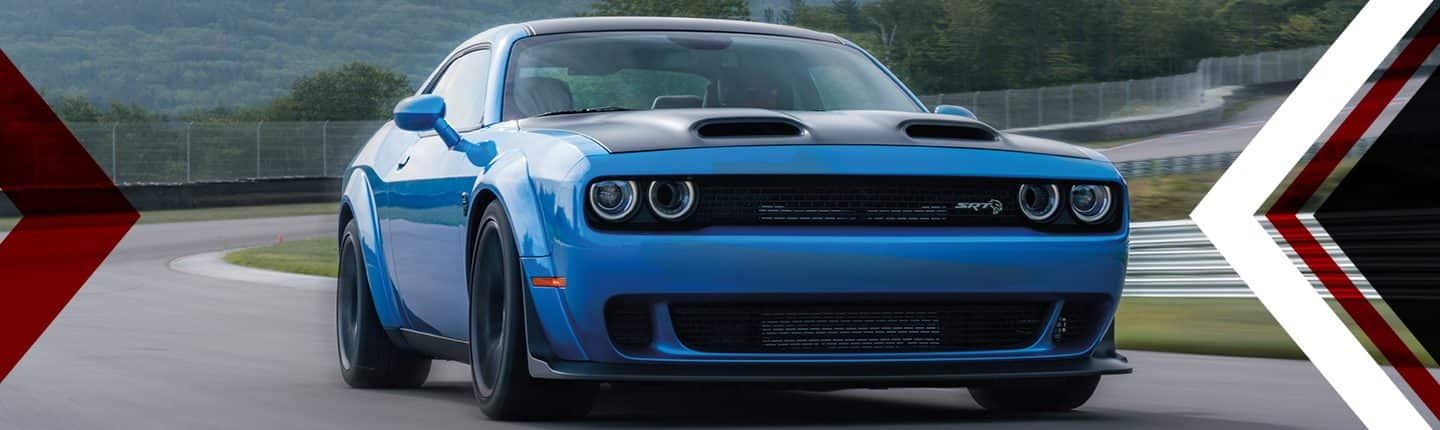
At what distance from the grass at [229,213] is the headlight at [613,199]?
31715 mm

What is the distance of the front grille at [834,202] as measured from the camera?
5.49 metres

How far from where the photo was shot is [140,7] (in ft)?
598

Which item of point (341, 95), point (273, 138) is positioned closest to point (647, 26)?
point (273, 138)

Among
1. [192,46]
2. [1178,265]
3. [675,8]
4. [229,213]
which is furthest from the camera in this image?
[192,46]

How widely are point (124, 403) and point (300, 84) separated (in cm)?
13273

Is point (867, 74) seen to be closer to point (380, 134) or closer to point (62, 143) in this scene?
point (380, 134)

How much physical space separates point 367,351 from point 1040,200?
3087mm

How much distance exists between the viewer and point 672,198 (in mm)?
5488

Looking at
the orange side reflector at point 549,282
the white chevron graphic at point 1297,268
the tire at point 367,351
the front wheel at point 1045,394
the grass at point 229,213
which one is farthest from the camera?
the grass at point 229,213

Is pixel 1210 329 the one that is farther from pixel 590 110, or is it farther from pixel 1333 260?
pixel 590 110

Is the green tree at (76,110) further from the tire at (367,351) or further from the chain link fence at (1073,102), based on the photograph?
the tire at (367,351)

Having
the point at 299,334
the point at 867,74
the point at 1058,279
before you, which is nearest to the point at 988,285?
the point at 1058,279

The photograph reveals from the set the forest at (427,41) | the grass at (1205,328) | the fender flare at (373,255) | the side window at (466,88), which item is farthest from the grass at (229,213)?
the side window at (466,88)

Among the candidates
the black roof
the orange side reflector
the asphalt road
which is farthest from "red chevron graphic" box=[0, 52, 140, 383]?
the asphalt road
